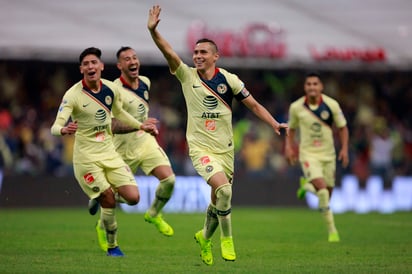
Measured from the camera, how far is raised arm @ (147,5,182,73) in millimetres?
11344

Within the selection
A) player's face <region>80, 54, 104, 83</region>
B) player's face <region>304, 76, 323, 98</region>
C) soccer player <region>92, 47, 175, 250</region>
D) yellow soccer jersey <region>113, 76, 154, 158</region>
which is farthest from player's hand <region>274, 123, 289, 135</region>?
player's face <region>304, 76, 323, 98</region>

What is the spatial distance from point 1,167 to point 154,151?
11.1m

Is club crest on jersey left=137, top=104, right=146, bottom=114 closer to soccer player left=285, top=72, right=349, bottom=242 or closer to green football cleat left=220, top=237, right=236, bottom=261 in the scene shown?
soccer player left=285, top=72, right=349, bottom=242

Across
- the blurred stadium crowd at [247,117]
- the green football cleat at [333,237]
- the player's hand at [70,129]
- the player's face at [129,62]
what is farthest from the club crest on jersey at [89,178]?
the blurred stadium crowd at [247,117]

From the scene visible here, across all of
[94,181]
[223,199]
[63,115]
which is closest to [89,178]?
[94,181]

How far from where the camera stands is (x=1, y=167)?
2536 cm

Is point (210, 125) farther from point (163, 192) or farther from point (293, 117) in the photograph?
point (293, 117)

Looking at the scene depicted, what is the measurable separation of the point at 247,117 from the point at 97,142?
56.1 ft

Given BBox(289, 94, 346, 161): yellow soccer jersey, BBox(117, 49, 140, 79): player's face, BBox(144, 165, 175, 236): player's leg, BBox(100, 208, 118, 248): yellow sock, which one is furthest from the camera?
BBox(289, 94, 346, 161): yellow soccer jersey

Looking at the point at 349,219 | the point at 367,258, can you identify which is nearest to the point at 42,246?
the point at 367,258

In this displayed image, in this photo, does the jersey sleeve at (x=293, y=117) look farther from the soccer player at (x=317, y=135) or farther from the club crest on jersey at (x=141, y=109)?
the club crest on jersey at (x=141, y=109)

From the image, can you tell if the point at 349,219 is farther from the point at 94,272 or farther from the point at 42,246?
the point at 94,272

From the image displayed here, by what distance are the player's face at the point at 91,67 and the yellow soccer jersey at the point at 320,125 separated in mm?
5497

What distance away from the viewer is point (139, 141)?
50.7ft
